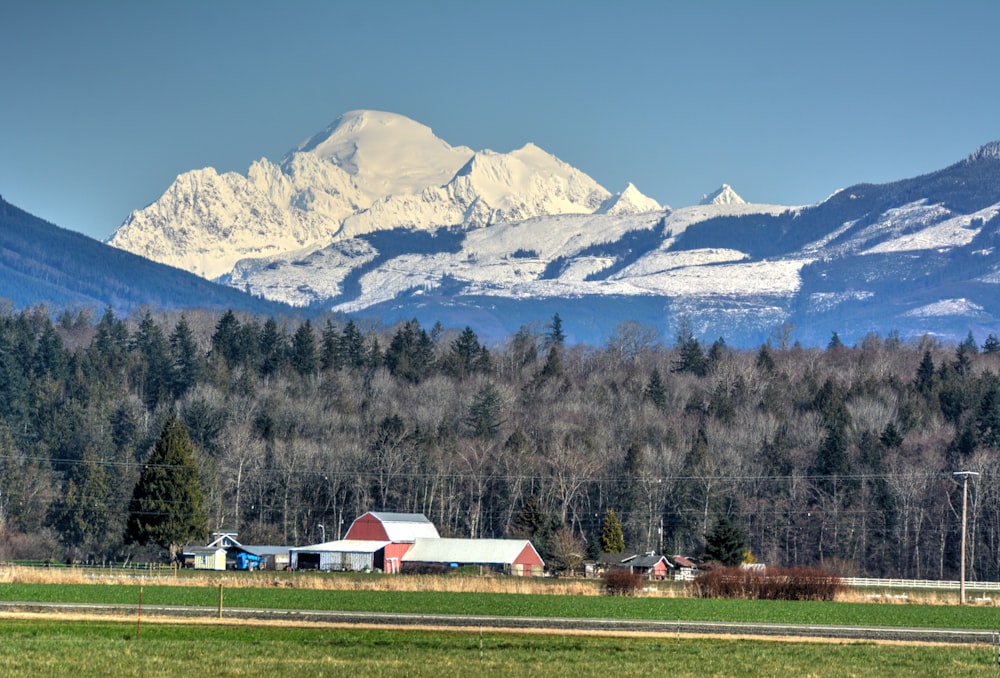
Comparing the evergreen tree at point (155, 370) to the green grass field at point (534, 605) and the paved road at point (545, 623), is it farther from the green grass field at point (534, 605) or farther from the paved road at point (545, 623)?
the paved road at point (545, 623)

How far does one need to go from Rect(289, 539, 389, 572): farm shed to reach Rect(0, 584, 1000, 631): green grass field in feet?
134

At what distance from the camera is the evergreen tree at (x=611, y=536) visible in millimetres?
124938

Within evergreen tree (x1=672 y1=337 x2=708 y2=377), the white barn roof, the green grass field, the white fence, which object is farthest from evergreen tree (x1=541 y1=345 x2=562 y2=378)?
the green grass field

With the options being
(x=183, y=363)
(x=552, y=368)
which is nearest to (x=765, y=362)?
(x=552, y=368)

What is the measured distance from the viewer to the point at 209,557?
11938 centimetres

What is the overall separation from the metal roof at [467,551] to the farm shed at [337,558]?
7.73 feet

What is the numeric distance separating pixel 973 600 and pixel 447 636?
4614 cm

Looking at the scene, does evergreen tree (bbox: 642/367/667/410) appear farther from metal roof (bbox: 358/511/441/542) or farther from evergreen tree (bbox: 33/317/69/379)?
evergreen tree (bbox: 33/317/69/379)

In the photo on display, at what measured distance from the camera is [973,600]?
8394cm

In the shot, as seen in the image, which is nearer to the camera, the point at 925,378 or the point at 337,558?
the point at 337,558

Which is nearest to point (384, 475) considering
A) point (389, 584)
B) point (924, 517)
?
point (924, 517)

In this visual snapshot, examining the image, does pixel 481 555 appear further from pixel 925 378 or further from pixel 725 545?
pixel 925 378

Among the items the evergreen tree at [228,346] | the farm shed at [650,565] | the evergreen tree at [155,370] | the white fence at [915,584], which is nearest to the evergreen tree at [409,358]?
the evergreen tree at [228,346]

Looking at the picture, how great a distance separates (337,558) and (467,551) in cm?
1019
